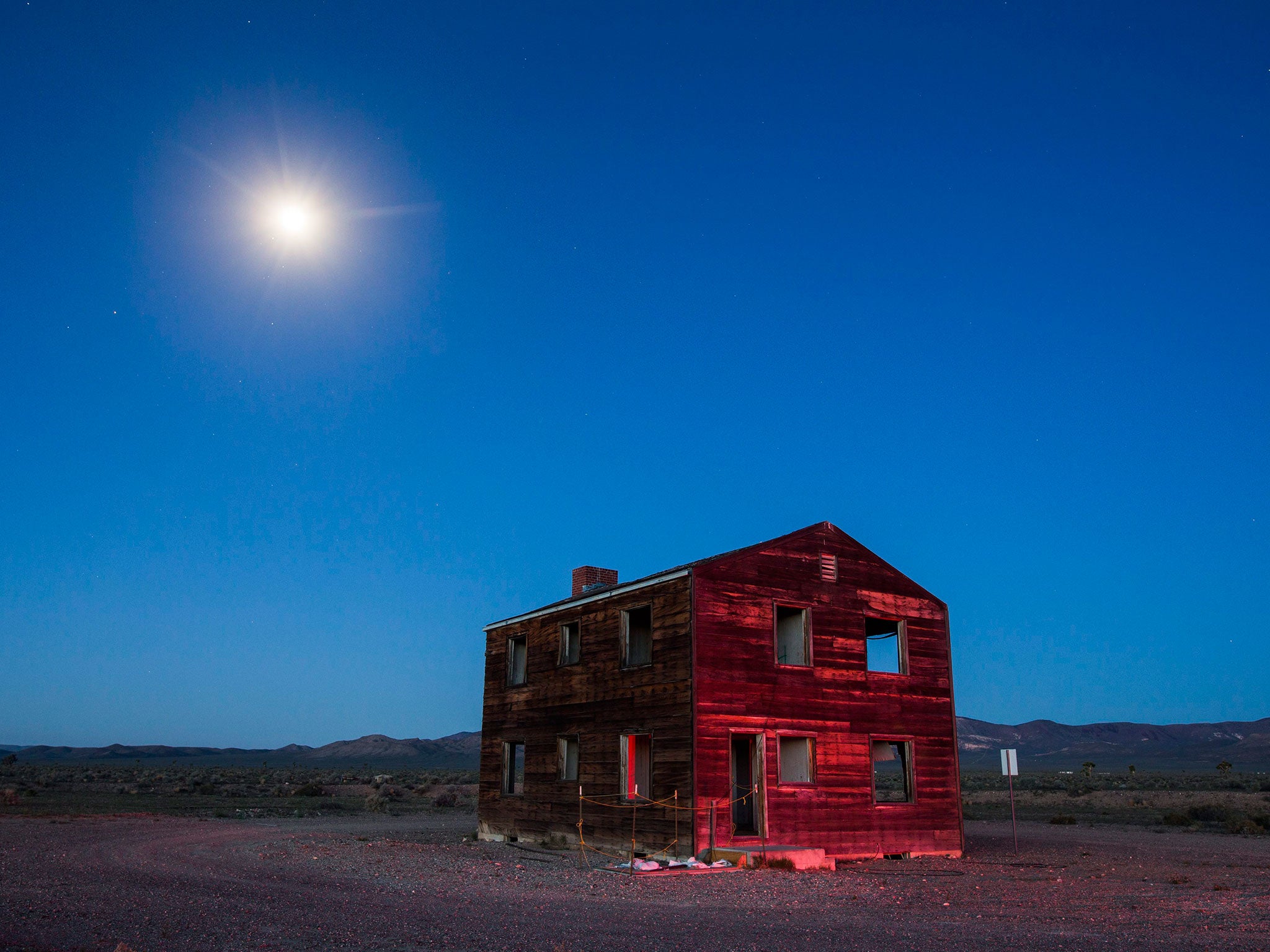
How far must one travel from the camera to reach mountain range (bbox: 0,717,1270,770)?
133 m

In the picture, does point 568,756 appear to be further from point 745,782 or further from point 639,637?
point 745,782

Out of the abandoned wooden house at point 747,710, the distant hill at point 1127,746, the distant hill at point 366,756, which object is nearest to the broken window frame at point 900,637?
the abandoned wooden house at point 747,710

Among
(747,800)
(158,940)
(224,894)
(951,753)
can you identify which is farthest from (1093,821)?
(158,940)

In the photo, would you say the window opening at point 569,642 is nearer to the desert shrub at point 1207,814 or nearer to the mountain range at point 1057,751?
the desert shrub at point 1207,814

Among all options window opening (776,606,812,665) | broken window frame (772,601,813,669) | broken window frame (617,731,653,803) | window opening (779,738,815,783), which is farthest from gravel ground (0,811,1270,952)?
window opening (776,606,812,665)

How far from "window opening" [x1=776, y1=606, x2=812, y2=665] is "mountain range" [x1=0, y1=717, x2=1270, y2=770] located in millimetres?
108751

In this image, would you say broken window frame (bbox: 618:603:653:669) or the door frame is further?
broken window frame (bbox: 618:603:653:669)

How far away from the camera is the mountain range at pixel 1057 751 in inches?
5241

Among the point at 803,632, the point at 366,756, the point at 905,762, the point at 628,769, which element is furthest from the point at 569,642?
the point at 366,756

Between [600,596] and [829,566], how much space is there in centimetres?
551

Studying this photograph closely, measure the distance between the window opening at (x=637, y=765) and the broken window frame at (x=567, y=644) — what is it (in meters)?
2.61

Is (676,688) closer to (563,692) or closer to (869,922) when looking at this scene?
(563,692)

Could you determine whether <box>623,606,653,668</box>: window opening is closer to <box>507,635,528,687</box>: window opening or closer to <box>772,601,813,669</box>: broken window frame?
<box>772,601,813,669</box>: broken window frame

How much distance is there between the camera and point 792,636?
23.5 m
